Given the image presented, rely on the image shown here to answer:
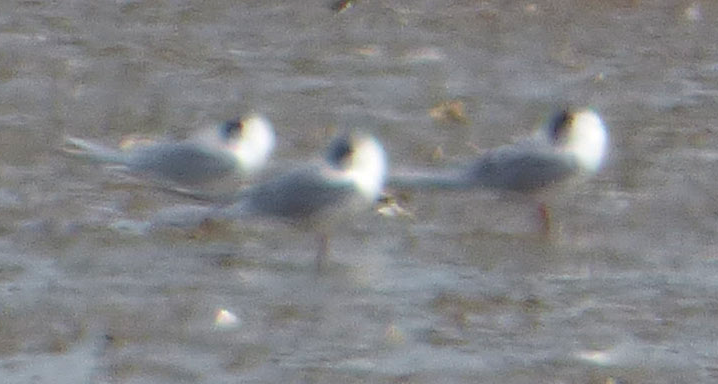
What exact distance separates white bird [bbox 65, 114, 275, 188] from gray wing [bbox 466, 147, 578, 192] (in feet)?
3.24

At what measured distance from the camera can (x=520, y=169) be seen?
8.14m

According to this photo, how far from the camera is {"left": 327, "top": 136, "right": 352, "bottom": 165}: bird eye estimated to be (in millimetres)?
7750

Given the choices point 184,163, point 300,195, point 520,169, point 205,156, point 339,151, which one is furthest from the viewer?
point 205,156

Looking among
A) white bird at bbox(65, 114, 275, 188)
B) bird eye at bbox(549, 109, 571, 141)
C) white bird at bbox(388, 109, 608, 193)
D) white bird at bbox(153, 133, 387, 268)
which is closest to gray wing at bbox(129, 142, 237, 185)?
white bird at bbox(65, 114, 275, 188)

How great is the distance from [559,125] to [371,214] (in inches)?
36.3

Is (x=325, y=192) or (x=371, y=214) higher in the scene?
(x=371, y=214)

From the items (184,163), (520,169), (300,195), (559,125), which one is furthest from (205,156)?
(559,125)

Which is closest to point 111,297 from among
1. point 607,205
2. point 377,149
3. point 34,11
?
point 377,149

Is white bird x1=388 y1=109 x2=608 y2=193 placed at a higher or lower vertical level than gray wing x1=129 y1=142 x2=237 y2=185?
lower

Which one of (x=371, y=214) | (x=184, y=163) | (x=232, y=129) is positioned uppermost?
(x=232, y=129)

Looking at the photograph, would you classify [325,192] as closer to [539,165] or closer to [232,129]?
[232,129]

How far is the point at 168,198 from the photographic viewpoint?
28.1 feet

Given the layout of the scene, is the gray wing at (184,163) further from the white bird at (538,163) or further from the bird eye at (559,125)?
the bird eye at (559,125)

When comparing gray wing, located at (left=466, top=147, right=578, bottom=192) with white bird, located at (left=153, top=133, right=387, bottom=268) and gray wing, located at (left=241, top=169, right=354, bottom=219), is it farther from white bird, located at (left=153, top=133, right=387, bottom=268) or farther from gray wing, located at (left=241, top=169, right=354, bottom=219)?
gray wing, located at (left=241, top=169, right=354, bottom=219)
